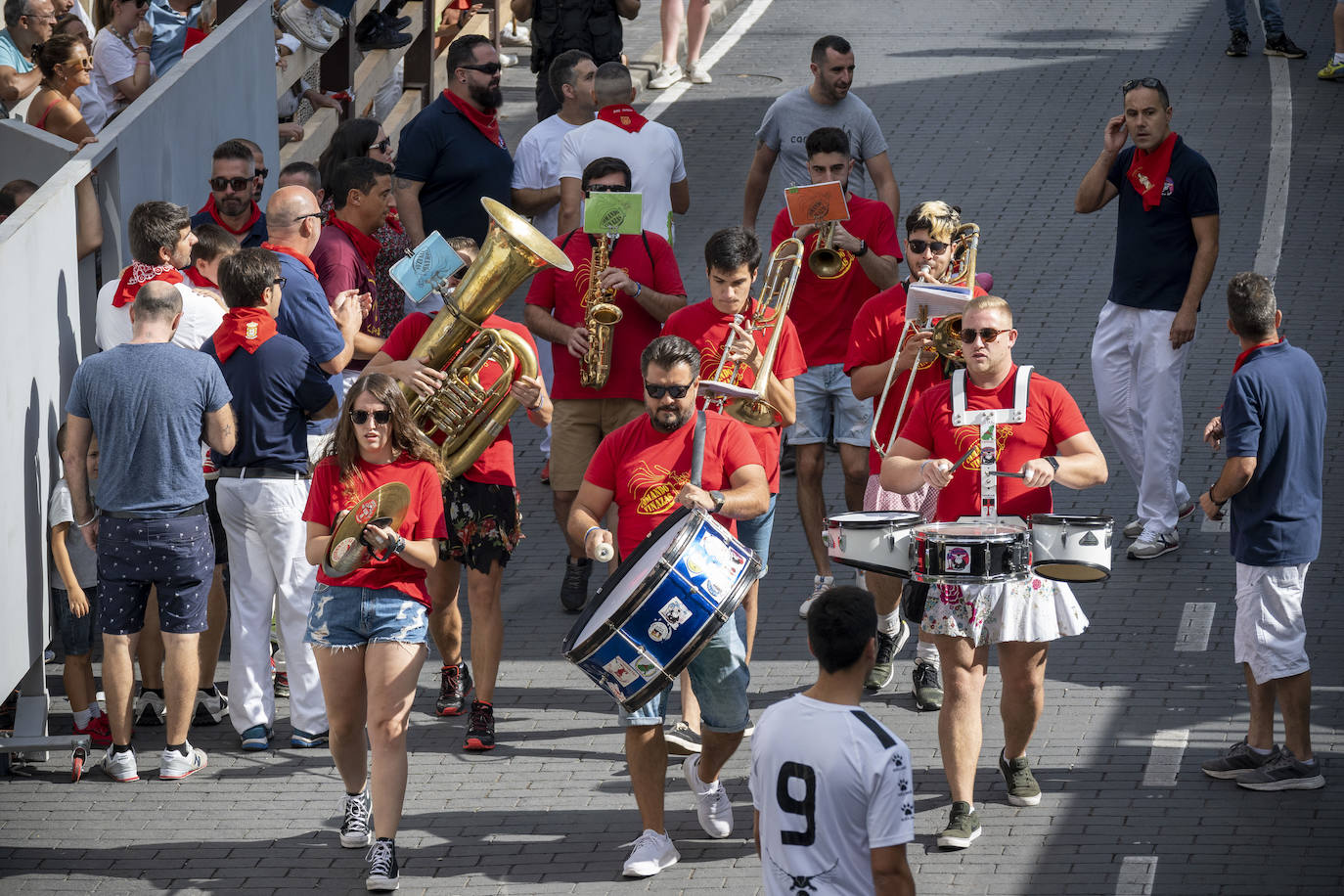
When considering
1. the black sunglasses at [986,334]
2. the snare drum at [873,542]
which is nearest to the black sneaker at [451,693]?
the snare drum at [873,542]

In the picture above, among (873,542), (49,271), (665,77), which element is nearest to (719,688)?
(873,542)

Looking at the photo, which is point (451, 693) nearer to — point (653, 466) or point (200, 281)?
point (653, 466)

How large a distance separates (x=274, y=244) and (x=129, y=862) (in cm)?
294

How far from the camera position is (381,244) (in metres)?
9.22

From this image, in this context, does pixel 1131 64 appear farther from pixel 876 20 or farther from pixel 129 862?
pixel 129 862

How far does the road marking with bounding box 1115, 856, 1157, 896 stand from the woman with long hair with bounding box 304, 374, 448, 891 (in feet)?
8.80

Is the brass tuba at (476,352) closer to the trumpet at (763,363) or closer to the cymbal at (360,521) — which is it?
the trumpet at (763,363)

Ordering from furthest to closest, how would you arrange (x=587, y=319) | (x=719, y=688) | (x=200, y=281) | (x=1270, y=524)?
(x=587, y=319)
(x=200, y=281)
(x=1270, y=524)
(x=719, y=688)

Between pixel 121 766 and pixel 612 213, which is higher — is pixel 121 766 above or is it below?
→ below

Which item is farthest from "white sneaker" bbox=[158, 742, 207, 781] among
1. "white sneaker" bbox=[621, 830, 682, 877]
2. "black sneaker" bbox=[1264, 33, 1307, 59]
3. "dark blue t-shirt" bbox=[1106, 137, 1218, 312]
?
"black sneaker" bbox=[1264, 33, 1307, 59]

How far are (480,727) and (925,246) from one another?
2.94 metres

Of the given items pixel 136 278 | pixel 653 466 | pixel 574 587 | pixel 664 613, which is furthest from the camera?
pixel 574 587

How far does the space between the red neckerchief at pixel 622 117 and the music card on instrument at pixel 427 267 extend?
306 centimetres

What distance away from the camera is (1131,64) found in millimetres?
17781
